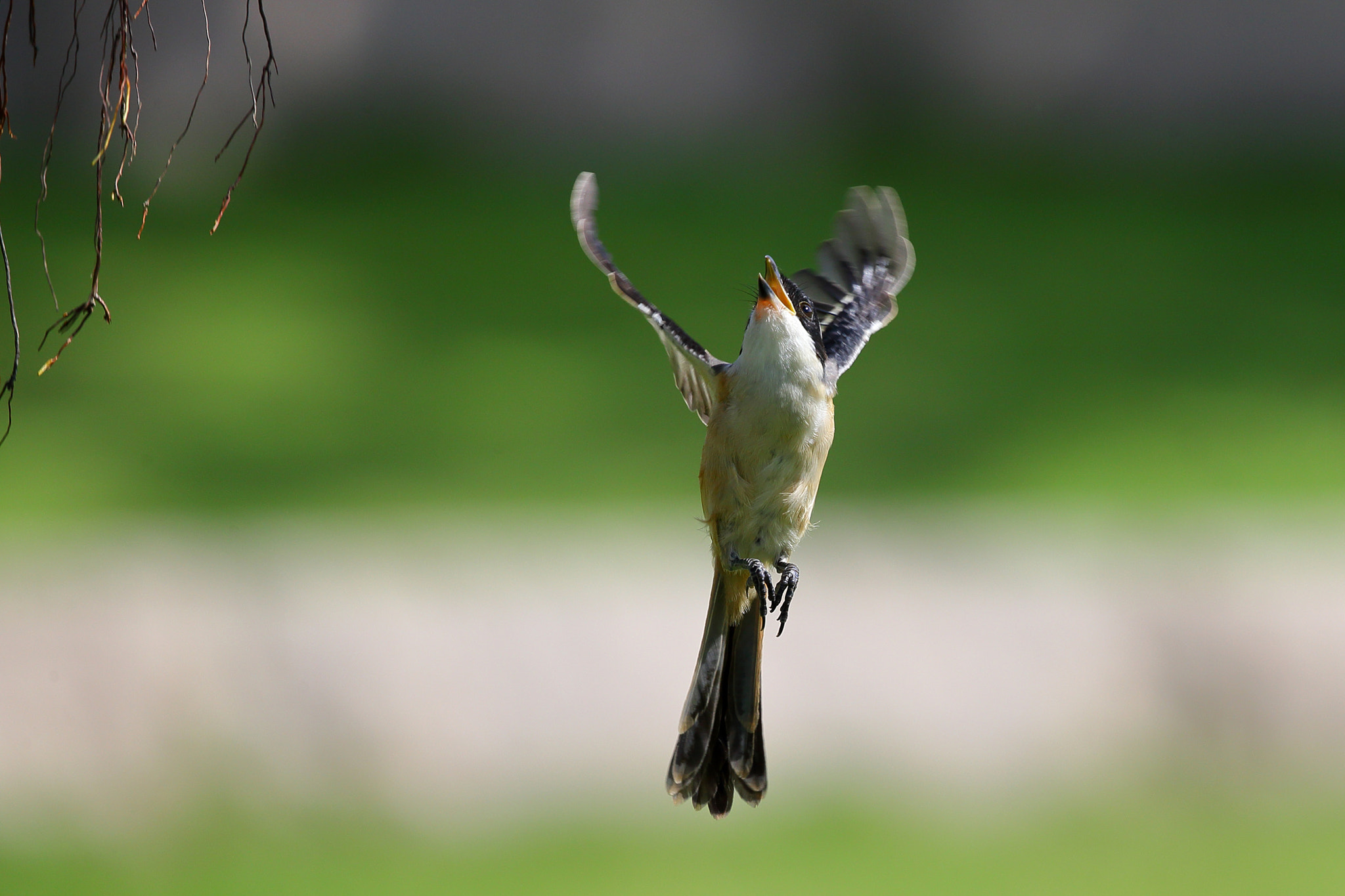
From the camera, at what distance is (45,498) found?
2.99m

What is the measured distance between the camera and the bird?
0.92 metres

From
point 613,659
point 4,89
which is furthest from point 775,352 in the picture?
point 613,659

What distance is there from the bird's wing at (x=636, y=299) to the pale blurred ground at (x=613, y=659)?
171 cm

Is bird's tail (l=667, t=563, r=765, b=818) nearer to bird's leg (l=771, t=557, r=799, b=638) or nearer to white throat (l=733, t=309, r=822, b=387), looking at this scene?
bird's leg (l=771, t=557, r=799, b=638)

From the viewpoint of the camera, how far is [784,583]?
98cm

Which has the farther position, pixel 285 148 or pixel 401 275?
pixel 285 148

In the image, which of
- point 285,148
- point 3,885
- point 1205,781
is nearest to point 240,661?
point 3,885

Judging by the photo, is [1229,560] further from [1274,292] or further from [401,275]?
[401,275]

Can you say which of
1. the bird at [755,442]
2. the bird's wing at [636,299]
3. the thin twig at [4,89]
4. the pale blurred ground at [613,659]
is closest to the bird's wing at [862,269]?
the bird at [755,442]

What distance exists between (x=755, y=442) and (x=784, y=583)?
0.10 meters

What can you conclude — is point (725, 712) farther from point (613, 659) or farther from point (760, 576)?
point (613, 659)

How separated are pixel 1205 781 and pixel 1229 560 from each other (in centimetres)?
43

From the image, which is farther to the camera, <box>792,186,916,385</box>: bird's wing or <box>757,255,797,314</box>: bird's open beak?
<box>792,186,916,385</box>: bird's wing

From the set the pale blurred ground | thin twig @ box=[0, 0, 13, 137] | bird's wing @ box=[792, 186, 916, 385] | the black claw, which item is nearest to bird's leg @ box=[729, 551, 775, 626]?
the black claw
